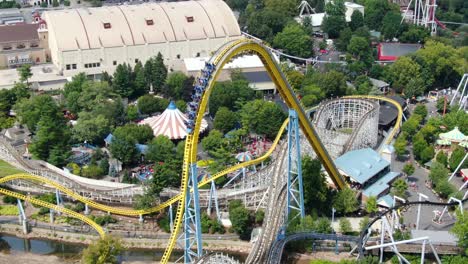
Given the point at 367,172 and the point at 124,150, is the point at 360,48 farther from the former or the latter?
the point at 124,150

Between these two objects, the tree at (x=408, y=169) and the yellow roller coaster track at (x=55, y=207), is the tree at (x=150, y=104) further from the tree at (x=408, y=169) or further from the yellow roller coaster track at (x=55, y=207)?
the tree at (x=408, y=169)

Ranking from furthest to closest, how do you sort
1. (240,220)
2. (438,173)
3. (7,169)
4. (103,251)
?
(7,169) < (438,173) < (240,220) < (103,251)

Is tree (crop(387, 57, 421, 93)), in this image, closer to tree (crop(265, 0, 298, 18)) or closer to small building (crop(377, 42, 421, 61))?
small building (crop(377, 42, 421, 61))

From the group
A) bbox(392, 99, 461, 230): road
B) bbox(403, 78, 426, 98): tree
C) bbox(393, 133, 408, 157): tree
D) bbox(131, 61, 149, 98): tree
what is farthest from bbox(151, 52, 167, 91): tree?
bbox(392, 99, 461, 230): road

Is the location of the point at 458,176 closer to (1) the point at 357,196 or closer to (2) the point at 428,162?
(2) the point at 428,162

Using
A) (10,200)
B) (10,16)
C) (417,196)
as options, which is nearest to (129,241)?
(10,200)
